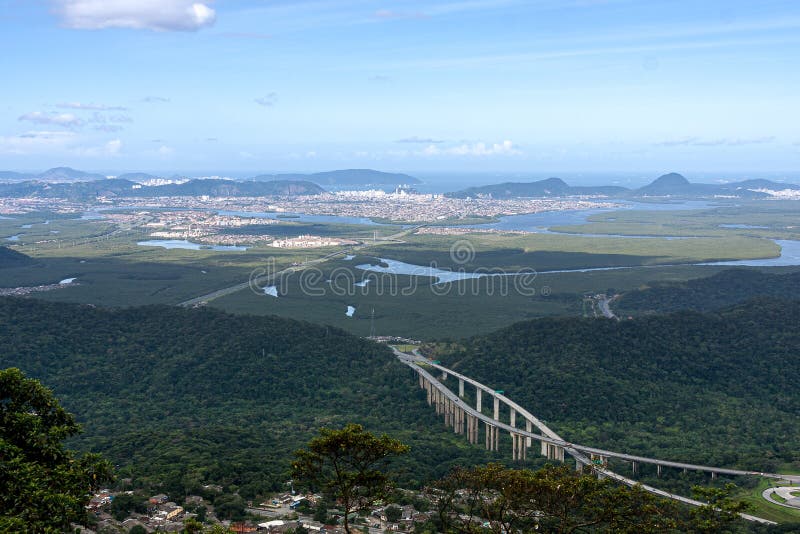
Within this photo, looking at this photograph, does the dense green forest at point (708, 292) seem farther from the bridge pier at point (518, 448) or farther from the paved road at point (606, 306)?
the bridge pier at point (518, 448)

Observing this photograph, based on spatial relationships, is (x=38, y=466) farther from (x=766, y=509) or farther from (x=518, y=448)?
(x=518, y=448)

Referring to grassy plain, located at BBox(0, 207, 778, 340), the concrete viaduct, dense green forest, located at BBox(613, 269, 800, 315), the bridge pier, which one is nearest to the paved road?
dense green forest, located at BBox(613, 269, 800, 315)

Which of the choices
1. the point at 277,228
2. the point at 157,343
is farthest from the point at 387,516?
the point at 277,228

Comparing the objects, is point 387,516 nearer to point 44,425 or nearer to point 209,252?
point 44,425

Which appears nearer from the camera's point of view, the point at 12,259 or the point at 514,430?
the point at 514,430

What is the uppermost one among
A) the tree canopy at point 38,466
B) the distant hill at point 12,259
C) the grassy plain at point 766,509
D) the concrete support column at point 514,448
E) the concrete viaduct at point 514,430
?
the tree canopy at point 38,466

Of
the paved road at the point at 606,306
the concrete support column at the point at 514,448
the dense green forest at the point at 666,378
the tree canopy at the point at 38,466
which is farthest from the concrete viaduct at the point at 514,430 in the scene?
the paved road at the point at 606,306

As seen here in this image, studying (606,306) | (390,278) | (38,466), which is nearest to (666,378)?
(606,306)
